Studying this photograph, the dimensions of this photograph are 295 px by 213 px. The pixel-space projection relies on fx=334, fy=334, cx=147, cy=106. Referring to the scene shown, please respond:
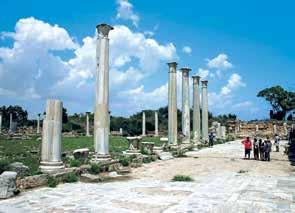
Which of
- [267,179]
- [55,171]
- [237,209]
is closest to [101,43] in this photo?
[55,171]

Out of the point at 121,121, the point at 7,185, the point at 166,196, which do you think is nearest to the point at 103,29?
the point at 7,185

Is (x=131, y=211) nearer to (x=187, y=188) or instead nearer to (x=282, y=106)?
(x=187, y=188)

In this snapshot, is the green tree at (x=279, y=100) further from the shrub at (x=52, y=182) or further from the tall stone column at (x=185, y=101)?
the shrub at (x=52, y=182)

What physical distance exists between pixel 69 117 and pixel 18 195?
81965 millimetres

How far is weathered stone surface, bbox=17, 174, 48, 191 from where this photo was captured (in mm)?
10111

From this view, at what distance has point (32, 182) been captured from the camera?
10.4 meters

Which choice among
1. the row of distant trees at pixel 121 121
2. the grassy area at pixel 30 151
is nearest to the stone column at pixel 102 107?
the grassy area at pixel 30 151

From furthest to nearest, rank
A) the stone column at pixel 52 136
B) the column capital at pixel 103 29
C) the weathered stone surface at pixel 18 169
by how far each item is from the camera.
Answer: the column capital at pixel 103 29 → the weathered stone surface at pixel 18 169 → the stone column at pixel 52 136

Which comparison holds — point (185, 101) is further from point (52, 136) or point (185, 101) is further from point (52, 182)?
point (52, 182)

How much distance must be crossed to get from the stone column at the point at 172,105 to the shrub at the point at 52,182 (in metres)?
15.3

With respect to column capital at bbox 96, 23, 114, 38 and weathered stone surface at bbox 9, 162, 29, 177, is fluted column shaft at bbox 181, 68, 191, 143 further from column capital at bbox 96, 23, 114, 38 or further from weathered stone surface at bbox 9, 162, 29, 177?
weathered stone surface at bbox 9, 162, 29, 177

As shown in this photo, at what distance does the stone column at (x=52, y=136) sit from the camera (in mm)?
11819

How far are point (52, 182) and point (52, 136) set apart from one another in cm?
190

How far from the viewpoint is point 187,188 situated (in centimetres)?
1044
